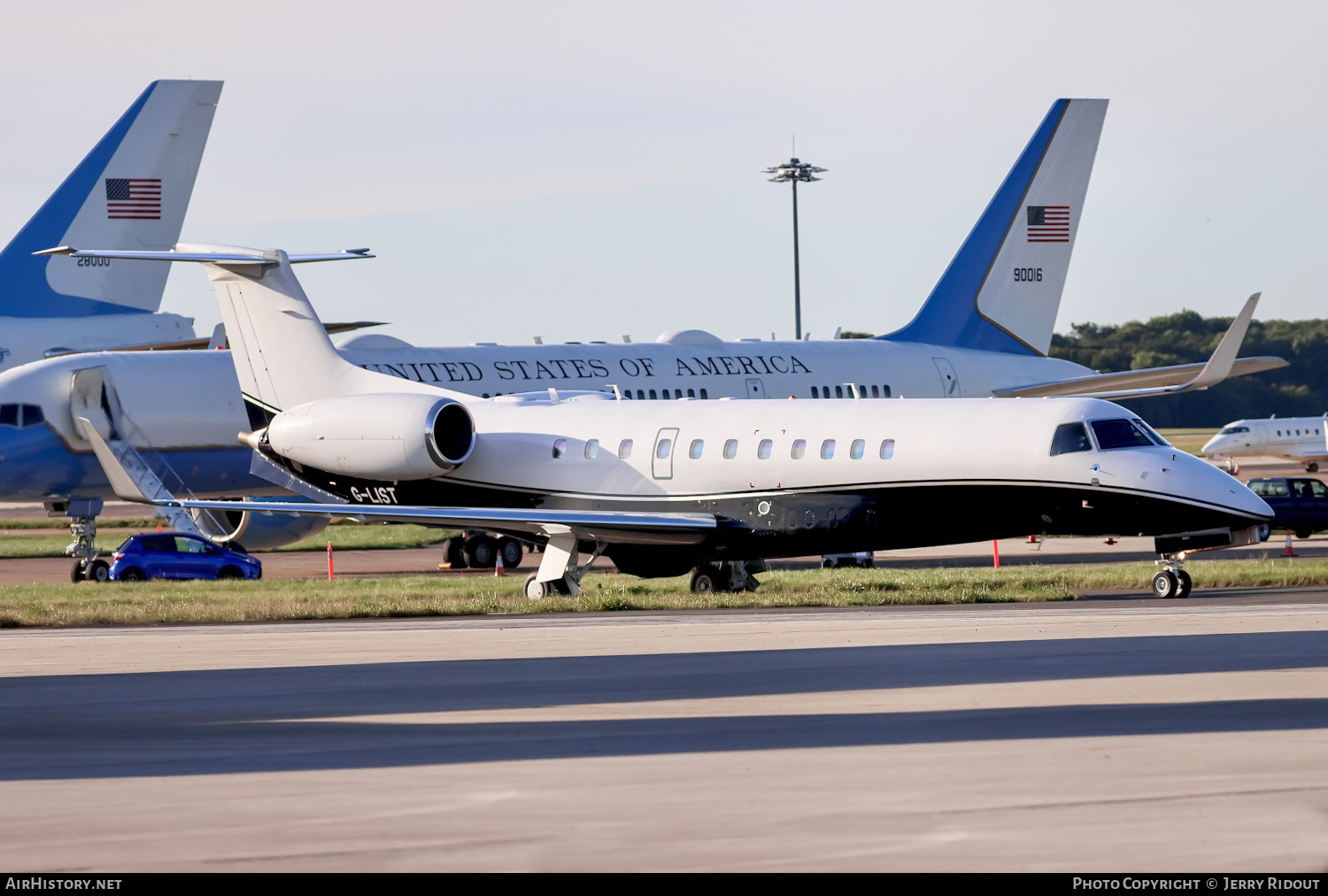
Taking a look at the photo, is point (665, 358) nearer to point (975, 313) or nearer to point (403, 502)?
point (975, 313)

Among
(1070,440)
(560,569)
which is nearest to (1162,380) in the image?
(1070,440)

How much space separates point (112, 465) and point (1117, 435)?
72.4 feet

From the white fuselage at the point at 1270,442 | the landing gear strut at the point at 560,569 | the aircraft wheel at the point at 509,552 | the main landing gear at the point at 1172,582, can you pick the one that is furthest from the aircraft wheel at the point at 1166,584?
the white fuselage at the point at 1270,442

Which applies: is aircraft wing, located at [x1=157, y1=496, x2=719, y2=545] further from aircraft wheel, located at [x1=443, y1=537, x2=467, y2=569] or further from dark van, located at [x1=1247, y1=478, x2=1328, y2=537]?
dark van, located at [x1=1247, y1=478, x2=1328, y2=537]

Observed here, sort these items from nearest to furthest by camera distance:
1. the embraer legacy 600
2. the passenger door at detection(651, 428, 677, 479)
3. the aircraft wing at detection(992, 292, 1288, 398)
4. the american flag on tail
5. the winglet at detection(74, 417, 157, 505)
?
the passenger door at detection(651, 428, 677, 479), the aircraft wing at detection(992, 292, 1288, 398), the winglet at detection(74, 417, 157, 505), the embraer legacy 600, the american flag on tail

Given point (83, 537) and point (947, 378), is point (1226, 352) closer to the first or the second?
point (947, 378)

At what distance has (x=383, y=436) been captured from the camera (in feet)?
93.5

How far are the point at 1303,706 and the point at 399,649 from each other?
950cm

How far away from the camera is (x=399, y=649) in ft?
62.2

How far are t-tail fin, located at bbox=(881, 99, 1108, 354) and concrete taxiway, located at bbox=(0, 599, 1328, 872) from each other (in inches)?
1055

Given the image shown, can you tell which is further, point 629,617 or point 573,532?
point 573,532

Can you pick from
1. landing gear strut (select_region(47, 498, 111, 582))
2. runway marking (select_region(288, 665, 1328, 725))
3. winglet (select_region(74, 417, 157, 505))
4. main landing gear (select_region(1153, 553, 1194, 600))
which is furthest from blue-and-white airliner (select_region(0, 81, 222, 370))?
runway marking (select_region(288, 665, 1328, 725))

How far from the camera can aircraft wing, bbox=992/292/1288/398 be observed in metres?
36.7
